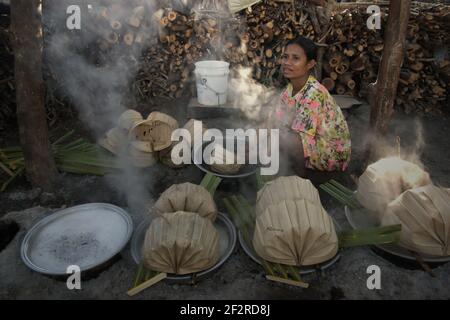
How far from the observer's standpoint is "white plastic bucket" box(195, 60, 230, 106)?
5176 millimetres

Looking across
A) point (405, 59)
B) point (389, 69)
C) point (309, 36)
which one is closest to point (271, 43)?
point (309, 36)

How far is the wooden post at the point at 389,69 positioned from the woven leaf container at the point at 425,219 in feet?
4.79

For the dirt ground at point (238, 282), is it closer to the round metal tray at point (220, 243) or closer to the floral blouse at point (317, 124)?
the round metal tray at point (220, 243)

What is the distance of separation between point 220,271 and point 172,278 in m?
0.45

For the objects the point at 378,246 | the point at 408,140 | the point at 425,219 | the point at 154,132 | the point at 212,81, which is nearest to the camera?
the point at 425,219

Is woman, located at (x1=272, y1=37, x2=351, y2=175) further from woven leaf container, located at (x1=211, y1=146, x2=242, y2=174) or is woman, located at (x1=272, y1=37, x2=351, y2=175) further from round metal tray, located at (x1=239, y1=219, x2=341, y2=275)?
round metal tray, located at (x1=239, y1=219, x2=341, y2=275)

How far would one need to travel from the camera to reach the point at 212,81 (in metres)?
5.27

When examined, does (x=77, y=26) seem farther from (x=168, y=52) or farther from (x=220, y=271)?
Result: (x=220, y=271)

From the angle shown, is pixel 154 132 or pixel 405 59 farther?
pixel 405 59

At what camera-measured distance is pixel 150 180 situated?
4.02 m

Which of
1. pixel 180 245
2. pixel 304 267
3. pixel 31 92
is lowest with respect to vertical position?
pixel 304 267

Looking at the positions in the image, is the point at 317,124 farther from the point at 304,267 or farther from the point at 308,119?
the point at 304,267

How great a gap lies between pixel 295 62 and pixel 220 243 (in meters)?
1.83

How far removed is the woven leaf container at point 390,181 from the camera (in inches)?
110
